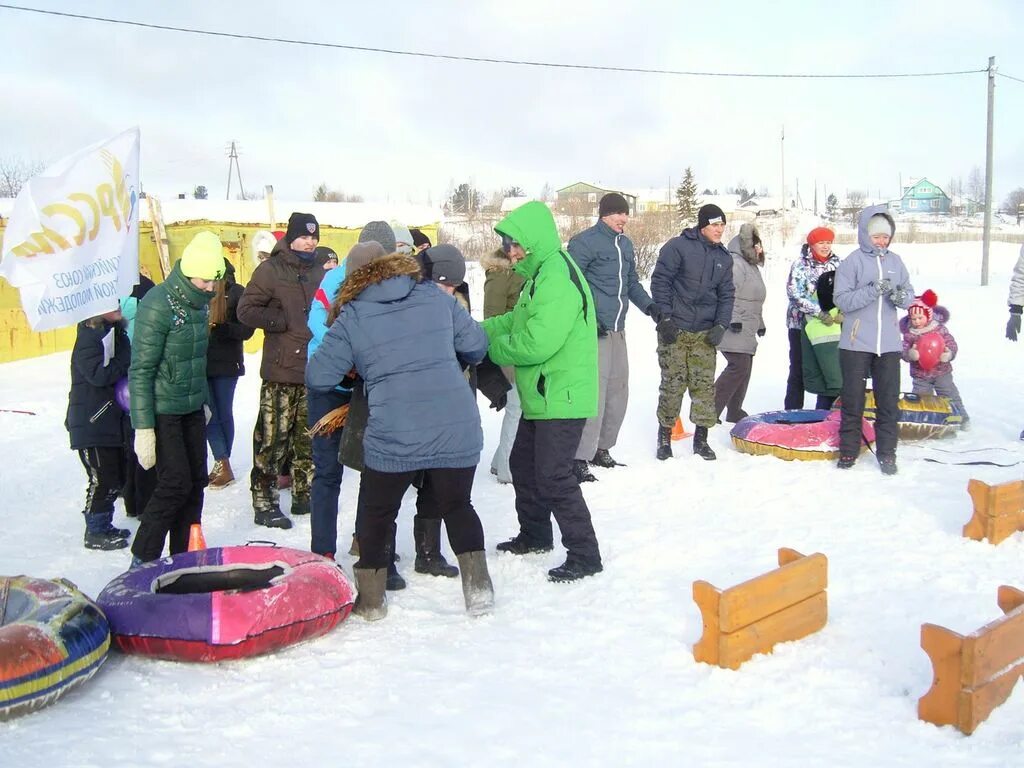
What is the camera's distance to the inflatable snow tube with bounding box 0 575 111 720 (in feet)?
11.1

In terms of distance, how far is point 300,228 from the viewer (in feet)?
20.3

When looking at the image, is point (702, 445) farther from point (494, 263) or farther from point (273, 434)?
point (273, 434)

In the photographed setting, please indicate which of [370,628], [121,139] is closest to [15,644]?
[370,628]

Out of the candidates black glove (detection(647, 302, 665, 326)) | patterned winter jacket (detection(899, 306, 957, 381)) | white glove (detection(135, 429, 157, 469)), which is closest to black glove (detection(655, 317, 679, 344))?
black glove (detection(647, 302, 665, 326))

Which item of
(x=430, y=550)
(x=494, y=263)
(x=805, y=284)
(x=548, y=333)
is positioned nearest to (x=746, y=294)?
(x=805, y=284)

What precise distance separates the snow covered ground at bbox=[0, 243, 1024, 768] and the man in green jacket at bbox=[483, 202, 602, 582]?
34cm

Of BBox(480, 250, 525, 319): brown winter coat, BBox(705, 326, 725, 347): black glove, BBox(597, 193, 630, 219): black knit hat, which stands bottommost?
BBox(705, 326, 725, 347): black glove

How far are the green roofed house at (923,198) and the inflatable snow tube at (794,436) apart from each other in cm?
10052

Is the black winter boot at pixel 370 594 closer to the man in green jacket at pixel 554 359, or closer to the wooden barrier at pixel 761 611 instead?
the man in green jacket at pixel 554 359

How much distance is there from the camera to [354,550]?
5457 millimetres

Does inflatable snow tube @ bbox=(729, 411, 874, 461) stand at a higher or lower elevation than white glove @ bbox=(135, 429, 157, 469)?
lower

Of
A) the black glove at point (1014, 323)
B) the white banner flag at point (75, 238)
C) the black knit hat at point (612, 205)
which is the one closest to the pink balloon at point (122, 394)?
the white banner flag at point (75, 238)

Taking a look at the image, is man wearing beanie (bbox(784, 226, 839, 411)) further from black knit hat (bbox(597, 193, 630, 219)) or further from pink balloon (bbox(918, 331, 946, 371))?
black knit hat (bbox(597, 193, 630, 219))

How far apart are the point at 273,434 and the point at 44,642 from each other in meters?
2.87
